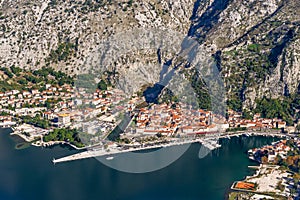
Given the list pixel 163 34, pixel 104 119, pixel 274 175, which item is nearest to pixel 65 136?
pixel 104 119

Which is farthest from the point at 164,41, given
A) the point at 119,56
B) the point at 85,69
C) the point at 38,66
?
the point at 38,66

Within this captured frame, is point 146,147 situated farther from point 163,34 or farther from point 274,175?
point 163,34

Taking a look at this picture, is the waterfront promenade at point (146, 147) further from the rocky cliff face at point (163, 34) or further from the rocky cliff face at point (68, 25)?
the rocky cliff face at point (68, 25)

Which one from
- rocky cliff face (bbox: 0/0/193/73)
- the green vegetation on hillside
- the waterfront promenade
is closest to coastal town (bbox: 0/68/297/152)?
the green vegetation on hillside

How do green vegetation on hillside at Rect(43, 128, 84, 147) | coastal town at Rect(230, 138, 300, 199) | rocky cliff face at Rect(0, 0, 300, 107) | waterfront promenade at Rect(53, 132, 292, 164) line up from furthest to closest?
rocky cliff face at Rect(0, 0, 300, 107), green vegetation on hillside at Rect(43, 128, 84, 147), waterfront promenade at Rect(53, 132, 292, 164), coastal town at Rect(230, 138, 300, 199)

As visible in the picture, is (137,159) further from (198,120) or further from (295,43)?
(295,43)

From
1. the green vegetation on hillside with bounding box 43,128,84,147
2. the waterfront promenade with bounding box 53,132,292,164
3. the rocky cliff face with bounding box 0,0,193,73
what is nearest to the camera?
the waterfront promenade with bounding box 53,132,292,164

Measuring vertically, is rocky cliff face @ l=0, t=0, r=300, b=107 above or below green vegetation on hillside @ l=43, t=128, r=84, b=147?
above

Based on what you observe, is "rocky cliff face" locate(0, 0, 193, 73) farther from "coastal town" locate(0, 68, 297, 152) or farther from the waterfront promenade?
the waterfront promenade

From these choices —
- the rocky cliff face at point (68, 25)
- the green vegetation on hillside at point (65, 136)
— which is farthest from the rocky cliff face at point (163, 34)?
the green vegetation on hillside at point (65, 136)

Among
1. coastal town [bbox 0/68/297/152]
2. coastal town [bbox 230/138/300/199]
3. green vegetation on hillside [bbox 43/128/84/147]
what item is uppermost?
coastal town [bbox 0/68/297/152]
